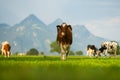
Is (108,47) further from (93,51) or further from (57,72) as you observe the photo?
(57,72)

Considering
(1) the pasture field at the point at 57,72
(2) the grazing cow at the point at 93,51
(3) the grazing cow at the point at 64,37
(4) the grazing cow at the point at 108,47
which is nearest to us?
(1) the pasture field at the point at 57,72

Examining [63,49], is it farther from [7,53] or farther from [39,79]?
[39,79]

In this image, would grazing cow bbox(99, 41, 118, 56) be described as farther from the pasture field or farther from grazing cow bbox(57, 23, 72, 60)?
the pasture field

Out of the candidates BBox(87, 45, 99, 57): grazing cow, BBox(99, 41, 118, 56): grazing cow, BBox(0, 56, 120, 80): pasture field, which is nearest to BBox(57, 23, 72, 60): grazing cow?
BBox(0, 56, 120, 80): pasture field

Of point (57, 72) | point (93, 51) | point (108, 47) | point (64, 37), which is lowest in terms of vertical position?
point (57, 72)

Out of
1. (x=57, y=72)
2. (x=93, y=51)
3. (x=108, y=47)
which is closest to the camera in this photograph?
(x=57, y=72)

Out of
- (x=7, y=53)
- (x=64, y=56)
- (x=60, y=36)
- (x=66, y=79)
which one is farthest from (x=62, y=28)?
(x=66, y=79)

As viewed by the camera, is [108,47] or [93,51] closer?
[93,51]

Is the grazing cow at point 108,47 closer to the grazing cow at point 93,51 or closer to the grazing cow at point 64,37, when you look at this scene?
the grazing cow at point 93,51

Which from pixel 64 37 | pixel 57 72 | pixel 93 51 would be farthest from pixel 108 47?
pixel 57 72

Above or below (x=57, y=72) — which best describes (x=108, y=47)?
above

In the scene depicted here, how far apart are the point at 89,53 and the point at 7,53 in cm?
1993

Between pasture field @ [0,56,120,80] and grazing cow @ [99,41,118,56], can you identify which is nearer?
pasture field @ [0,56,120,80]

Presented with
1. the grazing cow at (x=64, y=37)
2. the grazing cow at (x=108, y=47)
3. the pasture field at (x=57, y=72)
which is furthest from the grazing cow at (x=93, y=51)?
the pasture field at (x=57, y=72)
